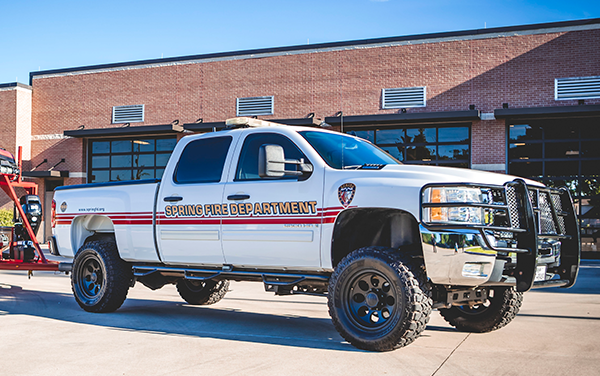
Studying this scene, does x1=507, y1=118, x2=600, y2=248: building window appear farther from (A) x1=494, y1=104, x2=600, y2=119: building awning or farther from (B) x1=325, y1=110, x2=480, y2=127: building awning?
(B) x1=325, y1=110, x2=480, y2=127: building awning

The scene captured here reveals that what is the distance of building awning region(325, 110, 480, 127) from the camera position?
20.4 m

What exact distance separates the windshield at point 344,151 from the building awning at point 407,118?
13.2 meters

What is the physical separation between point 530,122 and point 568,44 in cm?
279

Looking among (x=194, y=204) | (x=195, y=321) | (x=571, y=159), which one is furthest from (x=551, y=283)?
(x=571, y=159)

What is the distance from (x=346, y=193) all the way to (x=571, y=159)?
55.2 feet

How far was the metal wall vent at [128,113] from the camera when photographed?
26234 millimetres

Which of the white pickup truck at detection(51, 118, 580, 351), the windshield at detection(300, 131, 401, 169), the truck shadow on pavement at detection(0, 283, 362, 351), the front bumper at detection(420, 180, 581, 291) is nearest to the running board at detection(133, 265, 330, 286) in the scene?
the white pickup truck at detection(51, 118, 580, 351)

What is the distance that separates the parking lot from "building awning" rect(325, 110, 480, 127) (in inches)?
472

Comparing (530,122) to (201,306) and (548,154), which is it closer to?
(548,154)

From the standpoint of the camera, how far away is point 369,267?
5.49 m

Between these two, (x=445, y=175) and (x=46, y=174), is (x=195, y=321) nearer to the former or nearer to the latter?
(x=445, y=175)

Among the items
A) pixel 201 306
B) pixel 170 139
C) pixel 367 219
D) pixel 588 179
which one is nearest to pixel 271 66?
pixel 170 139

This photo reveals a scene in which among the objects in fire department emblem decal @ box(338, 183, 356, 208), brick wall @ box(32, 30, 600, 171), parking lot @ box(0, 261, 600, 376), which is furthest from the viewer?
brick wall @ box(32, 30, 600, 171)

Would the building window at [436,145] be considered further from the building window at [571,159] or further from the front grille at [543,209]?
the front grille at [543,209]
